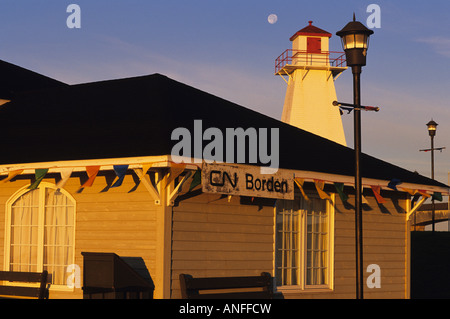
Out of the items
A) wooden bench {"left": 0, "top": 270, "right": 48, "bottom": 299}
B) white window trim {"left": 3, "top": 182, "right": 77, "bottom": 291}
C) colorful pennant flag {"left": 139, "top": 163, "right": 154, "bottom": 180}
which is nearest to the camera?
colorful pennant flag {"left": 139, "top": 163, "right": 154, "bottom": 180}

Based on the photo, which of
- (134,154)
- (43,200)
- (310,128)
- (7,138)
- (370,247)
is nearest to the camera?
(134,154)

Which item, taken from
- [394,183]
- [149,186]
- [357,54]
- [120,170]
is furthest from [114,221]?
[394,183]

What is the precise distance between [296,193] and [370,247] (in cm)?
230

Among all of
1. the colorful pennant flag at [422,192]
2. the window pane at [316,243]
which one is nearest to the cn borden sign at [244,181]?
the window pane at [316,243]

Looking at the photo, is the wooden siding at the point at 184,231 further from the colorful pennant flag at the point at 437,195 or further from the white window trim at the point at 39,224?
the colorful pennant flag at the point at 437,195

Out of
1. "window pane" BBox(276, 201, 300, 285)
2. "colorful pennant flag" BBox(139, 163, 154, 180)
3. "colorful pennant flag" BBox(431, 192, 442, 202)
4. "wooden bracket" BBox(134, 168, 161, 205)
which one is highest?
"colorful pennant flag" BBox(431, 192, 442, 202)

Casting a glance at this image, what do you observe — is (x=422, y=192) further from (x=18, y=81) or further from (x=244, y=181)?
(x=18, y=81)

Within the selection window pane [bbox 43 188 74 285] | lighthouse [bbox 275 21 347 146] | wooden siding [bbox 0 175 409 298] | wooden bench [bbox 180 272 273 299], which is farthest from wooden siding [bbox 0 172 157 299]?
lighthouse [bbox 275 21 347 146]

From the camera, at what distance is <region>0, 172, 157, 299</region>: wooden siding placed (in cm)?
1269

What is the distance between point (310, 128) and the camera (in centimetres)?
4866

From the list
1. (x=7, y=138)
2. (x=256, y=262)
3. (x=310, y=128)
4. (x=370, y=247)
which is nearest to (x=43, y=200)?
(x=7, y=138)

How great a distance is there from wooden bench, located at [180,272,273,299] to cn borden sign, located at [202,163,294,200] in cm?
149

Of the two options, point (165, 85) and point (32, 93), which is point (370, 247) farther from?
point (32, 93)

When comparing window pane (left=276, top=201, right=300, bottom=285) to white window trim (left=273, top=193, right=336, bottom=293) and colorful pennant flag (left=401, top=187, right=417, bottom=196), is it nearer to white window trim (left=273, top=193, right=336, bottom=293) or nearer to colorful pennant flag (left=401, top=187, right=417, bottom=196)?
white window trim (left=273, top=193, right=336, bottom=293)
